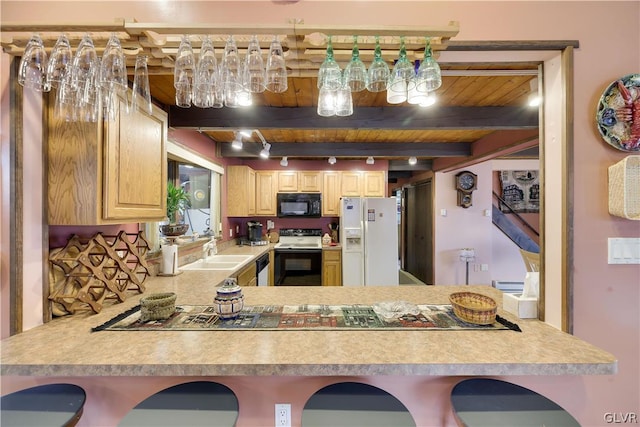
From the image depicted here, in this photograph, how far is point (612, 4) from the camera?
1177mm

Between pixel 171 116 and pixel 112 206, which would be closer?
pixel 112 206

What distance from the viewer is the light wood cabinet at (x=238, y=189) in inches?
163

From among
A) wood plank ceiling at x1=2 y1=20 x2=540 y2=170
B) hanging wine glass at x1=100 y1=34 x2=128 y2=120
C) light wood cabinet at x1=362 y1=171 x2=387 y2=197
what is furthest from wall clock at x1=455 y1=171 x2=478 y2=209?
hanging wine glass at x1=100 y1=34 x2=128 y2=120

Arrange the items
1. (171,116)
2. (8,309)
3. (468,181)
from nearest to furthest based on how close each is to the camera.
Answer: (8,309), (171,116), (468,181)

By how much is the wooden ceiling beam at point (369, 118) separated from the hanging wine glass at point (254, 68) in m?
1.29

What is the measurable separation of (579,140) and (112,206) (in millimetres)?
2216

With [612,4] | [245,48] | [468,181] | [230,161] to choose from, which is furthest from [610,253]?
[230,161]

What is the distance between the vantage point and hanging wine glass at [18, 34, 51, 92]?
3.30 feet

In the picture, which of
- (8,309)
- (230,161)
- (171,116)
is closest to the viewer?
(8,309)

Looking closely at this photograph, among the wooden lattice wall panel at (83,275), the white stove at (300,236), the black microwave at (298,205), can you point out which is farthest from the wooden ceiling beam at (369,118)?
the white stove at (300,236)

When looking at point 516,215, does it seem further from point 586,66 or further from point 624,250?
point 586,66

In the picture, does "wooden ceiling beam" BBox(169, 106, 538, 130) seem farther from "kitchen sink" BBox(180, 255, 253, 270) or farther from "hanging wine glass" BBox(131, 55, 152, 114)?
"kitchen sink" BBox(180, 255, 253, 270)

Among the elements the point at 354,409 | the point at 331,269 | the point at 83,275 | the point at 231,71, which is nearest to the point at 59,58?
the point at 231,71

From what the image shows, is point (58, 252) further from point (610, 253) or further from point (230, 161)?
point (230, 161)
